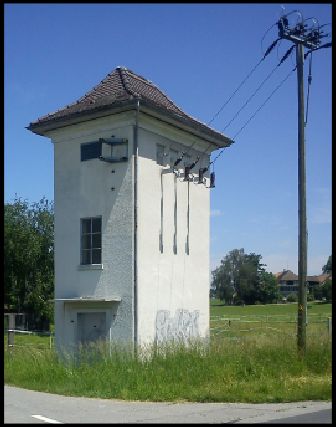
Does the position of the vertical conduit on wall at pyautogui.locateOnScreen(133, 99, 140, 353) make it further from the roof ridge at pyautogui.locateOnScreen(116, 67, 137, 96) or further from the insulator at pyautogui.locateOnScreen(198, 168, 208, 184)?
the insulator at pyautogui.locateOnScreen(198, 168, 208, 184)

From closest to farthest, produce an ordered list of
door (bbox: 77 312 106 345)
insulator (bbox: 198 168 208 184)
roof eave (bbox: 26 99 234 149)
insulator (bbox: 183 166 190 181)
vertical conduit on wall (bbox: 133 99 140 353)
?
vertical conduit on wall (bbox: 133 99 140 353)
roof eave (bbox: 26 99 234 149)
door (bbox: 77 312 106 345)
insulator (bbox: 183 166 190 181)
insulator (bbox: 198 168 208 184)

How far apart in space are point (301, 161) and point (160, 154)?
5069mm

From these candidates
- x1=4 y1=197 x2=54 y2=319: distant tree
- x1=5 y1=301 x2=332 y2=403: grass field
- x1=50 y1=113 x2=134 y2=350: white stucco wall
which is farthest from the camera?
x1=4 y1=197 x2=54 y2=319: distant tree

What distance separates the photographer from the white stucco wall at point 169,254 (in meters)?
20.1

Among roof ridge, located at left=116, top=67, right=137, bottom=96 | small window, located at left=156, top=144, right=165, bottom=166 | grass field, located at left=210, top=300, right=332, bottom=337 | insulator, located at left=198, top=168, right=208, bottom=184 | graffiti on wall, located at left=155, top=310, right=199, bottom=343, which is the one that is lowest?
grass field, located at left=210, top=300, right=332, bottom=337

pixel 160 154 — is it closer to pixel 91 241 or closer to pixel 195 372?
pixel 91 241

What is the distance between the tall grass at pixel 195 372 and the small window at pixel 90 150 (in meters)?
6.42

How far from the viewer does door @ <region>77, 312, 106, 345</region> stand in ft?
66.5

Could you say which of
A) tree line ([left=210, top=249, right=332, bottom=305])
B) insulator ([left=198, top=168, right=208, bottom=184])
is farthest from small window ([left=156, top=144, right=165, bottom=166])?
tree line ([left=210, top=249, right=332, bottom=305])

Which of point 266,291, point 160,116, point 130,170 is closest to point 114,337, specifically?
point 130,170

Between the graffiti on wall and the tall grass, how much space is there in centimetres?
230

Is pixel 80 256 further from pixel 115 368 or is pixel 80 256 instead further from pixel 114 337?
pixel 115 368

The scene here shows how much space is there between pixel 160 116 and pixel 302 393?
34.5ft

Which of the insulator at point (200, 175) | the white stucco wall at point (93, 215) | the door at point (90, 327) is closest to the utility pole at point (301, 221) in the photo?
the white stucco wall at point (93, 215)
